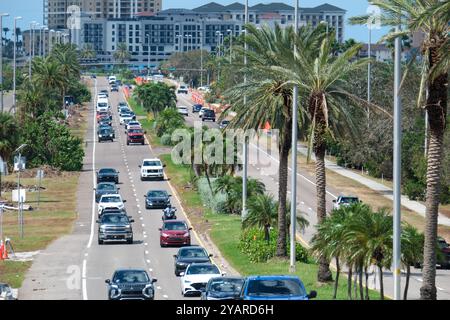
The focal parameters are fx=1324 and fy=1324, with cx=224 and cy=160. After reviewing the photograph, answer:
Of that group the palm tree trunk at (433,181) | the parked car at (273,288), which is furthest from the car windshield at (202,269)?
the parked car at (273,288)

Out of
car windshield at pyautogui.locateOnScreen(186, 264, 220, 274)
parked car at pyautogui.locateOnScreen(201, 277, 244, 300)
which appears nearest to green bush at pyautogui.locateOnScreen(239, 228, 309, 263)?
car windshield at pyautogui.locateOnScreen(186, 264, 220, 274)

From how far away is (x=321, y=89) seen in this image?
4559cm

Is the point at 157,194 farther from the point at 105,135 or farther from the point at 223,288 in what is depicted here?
the point at 105,135

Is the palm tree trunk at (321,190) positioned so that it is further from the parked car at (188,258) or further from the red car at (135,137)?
the red car at (135,137)

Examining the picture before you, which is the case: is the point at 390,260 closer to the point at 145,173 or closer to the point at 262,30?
the point at 262,30

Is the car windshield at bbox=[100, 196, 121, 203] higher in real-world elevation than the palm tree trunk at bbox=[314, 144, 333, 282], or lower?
lower

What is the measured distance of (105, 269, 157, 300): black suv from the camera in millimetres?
37656

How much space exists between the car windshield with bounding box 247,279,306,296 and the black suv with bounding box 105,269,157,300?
8399mm

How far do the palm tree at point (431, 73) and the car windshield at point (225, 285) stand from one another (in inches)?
193

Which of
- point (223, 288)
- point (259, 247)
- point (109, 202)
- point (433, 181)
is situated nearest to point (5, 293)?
point (223, 288)

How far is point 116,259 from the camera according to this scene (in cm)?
5284

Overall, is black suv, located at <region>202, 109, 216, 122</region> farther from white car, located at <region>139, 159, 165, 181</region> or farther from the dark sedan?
the dark sedan

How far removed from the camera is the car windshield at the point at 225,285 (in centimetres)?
3494
